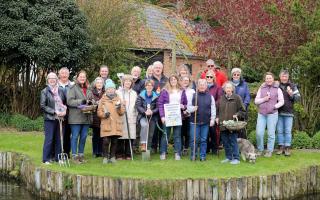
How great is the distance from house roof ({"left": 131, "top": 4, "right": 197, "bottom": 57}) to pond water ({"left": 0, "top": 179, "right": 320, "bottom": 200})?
1276 centimetres

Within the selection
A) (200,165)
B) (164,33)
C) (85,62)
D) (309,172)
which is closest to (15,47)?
(85,62)

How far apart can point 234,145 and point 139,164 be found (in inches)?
75.3

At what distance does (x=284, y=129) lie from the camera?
38.2ft

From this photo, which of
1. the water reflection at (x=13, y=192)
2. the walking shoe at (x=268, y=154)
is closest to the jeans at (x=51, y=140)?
the water reflection at (x=13, y=192)

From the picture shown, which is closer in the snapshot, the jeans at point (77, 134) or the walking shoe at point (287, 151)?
the jeans at point (77, 134)

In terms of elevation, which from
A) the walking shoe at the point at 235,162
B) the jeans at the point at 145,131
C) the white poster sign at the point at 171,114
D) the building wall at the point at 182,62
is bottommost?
the walking shoe at the point at 235,162

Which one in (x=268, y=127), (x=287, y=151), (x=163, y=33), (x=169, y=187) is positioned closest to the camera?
(x=169, y=187)

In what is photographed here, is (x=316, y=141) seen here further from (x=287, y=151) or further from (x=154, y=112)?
(x=154, y=112)

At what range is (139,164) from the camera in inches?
416

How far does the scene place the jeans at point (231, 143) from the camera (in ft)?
34.9

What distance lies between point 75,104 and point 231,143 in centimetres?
315

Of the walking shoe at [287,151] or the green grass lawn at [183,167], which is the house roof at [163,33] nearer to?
the walking shoe at [287,151]

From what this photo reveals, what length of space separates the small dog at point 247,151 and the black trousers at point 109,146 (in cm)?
251

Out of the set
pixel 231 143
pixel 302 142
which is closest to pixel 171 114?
pixel 231 143
